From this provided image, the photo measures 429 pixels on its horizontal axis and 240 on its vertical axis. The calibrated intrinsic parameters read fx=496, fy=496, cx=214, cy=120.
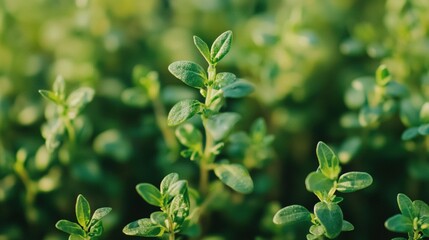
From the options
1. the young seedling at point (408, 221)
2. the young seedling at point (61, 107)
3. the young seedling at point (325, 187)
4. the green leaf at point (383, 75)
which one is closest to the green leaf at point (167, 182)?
the young seedling at point (325, 187)

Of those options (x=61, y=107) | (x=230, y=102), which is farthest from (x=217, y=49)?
(x=230, y=102)

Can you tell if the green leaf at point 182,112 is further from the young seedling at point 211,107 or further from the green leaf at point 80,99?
the green leaf at point 80,99

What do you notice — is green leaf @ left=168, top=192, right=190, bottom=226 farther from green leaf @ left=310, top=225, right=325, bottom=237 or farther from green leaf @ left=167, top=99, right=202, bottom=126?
green leaf @ left=310, top=225, right=325, bottom=237

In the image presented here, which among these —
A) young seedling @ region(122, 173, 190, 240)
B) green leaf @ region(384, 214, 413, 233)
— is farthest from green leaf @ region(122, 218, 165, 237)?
green leaf @ region(384, 214, 413, 233)

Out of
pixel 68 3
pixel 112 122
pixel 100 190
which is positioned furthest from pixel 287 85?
pixel 68 3

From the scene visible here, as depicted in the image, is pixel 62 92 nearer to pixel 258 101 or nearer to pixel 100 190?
pixel 100 190

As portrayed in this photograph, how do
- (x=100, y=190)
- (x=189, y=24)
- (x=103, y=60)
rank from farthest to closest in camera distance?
1. (x=189, y=24)
2. (x=103, y=60)
3. (x=100, y=190)
